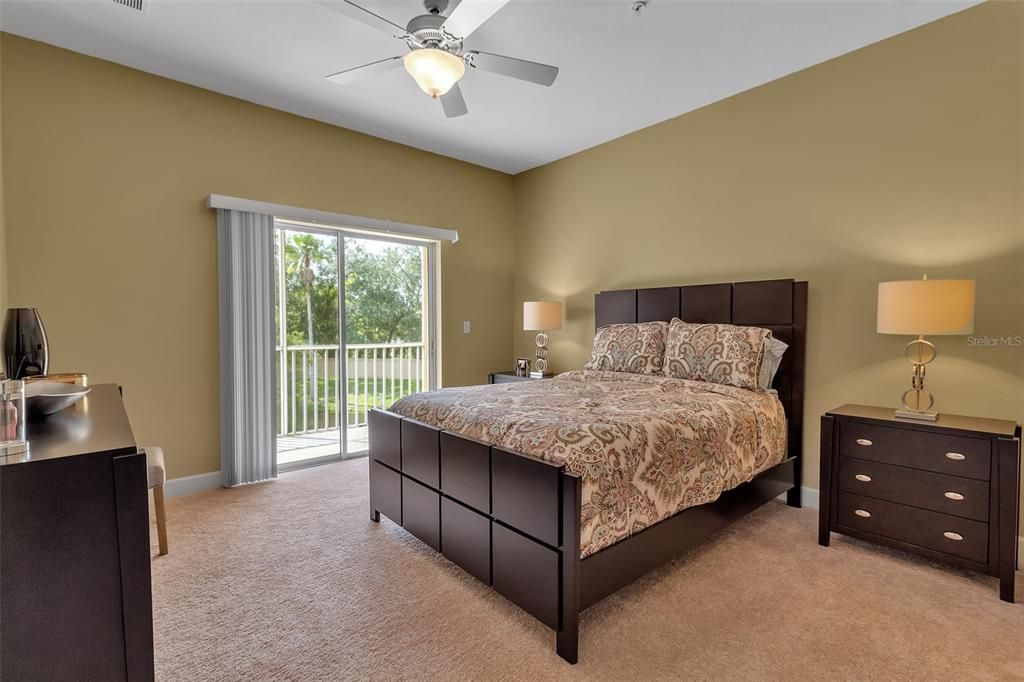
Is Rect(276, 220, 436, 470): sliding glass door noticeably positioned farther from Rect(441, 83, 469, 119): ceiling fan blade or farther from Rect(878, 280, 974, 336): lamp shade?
Rect(878, 280, 974, 336): lamp shade

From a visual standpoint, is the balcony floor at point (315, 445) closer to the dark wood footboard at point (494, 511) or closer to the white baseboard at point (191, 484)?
the white baseboard at point (191, 484)

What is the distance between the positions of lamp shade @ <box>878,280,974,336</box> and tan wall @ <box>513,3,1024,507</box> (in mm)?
436

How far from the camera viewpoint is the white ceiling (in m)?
2.50

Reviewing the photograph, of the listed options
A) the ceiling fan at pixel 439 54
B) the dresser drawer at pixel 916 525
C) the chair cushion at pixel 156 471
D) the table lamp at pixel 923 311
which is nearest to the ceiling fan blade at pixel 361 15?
the ceiling fan at pixel 439 54

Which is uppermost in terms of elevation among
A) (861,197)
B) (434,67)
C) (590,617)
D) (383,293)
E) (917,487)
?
(434,67)

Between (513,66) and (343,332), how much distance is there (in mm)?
2660

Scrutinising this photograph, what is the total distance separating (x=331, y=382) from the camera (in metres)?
4.24

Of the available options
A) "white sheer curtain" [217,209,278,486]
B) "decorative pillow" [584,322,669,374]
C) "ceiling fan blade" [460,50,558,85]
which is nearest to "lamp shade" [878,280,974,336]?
"decorative pillow" [584,322,669,374]

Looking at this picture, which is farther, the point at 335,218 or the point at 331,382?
the point at 331,382

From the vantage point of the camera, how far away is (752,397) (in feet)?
9.23

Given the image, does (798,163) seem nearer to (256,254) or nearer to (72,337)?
(256,254)

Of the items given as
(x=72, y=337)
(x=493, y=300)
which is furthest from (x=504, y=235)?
(x=72, y=337)

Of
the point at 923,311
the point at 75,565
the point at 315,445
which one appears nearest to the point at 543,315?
the point at 315,445

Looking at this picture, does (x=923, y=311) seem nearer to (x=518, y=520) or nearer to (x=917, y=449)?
(x=917, y=449)
